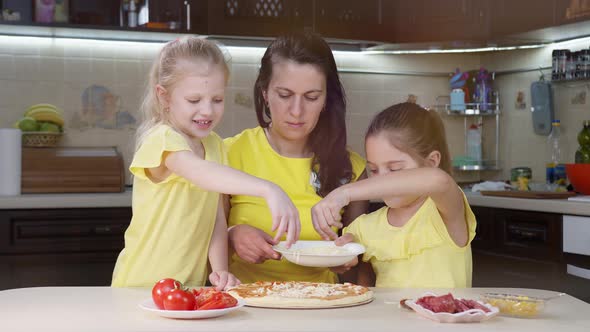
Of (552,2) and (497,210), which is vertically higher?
(552,2)

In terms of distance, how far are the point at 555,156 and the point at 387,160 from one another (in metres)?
2.25

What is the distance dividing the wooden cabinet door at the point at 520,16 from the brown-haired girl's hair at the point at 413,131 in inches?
72.0

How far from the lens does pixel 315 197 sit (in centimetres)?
233

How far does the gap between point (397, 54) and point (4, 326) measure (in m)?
3.48

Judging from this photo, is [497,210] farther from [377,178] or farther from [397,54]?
[377,178]

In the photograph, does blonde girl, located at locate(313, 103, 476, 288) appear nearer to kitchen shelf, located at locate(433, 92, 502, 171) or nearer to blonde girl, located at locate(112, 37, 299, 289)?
blonde girl, located at locate(112, 37, 299, 289)

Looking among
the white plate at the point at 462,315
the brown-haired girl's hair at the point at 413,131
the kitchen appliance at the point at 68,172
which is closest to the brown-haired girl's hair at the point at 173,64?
the brown-haired girl's hair at the point at 413,131

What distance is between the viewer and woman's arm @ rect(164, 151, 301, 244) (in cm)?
163

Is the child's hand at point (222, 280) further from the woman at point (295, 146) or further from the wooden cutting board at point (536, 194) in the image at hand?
the wooden cutting board at point (536, 194)

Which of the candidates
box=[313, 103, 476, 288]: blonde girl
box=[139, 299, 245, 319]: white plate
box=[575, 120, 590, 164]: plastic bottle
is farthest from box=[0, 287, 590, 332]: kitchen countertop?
box=[575, 120, 590, 164]: plastic bottle

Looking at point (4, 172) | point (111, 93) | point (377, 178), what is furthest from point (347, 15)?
point (377, 178)

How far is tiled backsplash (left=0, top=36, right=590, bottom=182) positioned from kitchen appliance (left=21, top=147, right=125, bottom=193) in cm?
33

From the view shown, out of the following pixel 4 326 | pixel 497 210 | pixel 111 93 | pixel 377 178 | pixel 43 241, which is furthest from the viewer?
pixel 111 93

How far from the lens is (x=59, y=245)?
11.3 ft
